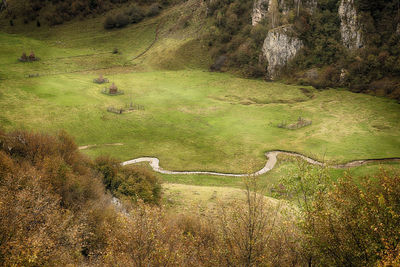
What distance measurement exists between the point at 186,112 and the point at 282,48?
48229 millimetres

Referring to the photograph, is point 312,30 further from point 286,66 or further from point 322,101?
point 322,101

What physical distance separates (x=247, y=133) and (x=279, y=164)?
12735 millimetres

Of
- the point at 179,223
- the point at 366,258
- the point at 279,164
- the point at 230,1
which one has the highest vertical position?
the point at 230,1

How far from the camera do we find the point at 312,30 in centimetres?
9962

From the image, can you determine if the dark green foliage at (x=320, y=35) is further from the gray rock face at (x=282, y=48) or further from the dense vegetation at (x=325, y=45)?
the gray rock face at (x=282, y=48)

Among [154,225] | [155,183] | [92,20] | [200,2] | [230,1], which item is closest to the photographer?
[154,225]

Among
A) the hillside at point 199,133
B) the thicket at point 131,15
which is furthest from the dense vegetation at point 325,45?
the thicket at point 131,15

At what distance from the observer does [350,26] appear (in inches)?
3642

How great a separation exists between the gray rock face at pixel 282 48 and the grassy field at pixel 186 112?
27.2 feet

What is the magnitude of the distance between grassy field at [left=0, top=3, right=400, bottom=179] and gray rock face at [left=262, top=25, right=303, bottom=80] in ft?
27.2

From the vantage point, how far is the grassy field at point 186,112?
5197cm

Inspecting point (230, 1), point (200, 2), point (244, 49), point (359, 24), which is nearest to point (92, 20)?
point (200, 2)

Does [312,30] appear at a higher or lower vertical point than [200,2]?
lower

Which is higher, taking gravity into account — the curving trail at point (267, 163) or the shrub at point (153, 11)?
the shrub at point (153, 11)
